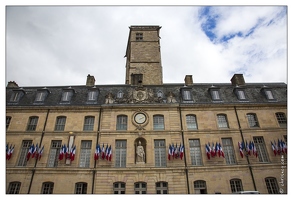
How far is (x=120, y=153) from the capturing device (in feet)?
51.8

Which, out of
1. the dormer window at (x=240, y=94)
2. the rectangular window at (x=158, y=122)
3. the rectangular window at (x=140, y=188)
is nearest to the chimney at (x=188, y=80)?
the dormer window at (x=240, y=94)

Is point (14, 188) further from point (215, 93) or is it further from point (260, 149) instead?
point (260, 149)

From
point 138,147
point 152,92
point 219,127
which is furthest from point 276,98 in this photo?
point 138,147

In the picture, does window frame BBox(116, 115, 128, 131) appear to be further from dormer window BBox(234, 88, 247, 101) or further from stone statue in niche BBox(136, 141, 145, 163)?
dormer window BBox(234, 88, 247, 101)

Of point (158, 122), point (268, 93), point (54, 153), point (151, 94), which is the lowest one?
point (54, 153)

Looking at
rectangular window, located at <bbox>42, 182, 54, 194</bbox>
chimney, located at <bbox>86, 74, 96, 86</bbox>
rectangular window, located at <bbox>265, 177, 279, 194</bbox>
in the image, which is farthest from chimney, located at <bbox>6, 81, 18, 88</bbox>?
rectangular window, located at <bbox>265, 177, 279, 194</bbox>

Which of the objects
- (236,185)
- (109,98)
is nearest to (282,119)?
(236,185)

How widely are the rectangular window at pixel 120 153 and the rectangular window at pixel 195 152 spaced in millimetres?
5489

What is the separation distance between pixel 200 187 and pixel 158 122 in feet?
19.9

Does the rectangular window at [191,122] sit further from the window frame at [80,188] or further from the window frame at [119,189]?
the window frame at [80,188]

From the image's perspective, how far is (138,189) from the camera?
14.5m

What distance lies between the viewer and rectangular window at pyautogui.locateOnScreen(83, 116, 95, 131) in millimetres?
17011

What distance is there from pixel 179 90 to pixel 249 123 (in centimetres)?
699

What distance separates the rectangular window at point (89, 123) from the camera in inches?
670
